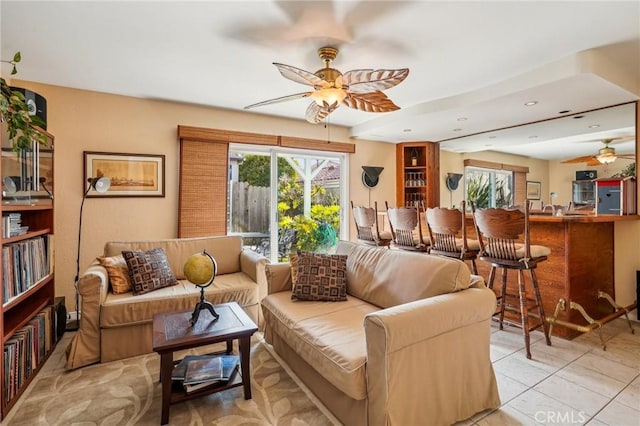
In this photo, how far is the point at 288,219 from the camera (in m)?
4.64

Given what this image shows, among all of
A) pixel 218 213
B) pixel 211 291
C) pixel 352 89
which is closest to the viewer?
pixel 352 89

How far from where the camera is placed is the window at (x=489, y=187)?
191 inches

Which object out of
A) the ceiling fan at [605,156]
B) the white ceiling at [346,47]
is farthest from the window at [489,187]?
the white ceiling at [346,47]

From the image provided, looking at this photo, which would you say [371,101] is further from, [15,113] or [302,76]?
[15,113]

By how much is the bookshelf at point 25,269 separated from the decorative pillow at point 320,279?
178 cm

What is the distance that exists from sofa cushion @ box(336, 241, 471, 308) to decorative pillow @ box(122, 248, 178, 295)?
160 cm

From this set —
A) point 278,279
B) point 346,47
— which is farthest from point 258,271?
point 346,47

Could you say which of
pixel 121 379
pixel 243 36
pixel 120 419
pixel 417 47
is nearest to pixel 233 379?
pixel 120 419

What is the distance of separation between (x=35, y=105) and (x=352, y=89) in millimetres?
2433

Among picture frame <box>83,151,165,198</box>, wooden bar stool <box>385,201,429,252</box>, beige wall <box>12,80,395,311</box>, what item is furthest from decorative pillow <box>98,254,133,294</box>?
wooden bar stool <box>385,201,429,252</box>

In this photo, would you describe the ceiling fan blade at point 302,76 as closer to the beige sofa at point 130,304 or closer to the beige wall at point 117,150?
the beige sofa at point 130,304

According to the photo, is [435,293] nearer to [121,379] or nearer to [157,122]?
[121,379]

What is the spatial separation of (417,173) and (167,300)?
170 inches

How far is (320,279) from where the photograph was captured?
8.05 feet
